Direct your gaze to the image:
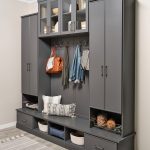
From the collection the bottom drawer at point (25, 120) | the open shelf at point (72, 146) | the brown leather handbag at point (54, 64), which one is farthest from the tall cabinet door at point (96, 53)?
the bottom drawer at point (25, 120)

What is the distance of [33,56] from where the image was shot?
13.6 feet

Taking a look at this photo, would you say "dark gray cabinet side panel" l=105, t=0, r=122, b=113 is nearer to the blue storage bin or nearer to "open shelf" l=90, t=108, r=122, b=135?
"open shelf" l=90, t=108, r=122, b=135

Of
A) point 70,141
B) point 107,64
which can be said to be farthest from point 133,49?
point 70,141

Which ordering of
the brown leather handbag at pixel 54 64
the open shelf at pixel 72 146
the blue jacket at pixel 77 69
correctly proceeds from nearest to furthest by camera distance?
the open shelf at pixel 72 146, the blue jacket at pixel 77 69, the brown leather handbag at pixel 54 64

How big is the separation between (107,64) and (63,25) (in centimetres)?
114

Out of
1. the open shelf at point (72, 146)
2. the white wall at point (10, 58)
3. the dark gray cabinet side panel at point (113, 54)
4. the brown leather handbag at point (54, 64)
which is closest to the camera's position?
the dark gray cabinet side panel at point (113, 54)

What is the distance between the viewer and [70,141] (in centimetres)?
344

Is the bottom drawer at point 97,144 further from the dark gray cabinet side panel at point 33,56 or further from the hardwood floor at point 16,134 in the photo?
the dark gray cabinet side panel at point 33,56

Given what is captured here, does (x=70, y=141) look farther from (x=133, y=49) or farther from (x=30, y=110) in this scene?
(x=133, y=49)

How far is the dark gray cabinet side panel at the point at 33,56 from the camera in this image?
4.10 meters

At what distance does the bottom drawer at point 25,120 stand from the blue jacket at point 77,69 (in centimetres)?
117

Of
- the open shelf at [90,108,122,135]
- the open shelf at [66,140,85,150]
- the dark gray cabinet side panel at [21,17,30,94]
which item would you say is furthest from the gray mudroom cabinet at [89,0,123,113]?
the dark gray cabinet side panel at [21,17,30,94]

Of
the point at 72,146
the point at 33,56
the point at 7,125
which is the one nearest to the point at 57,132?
the point at 72,146

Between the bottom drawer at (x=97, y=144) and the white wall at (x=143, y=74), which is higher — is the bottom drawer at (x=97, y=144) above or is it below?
below
